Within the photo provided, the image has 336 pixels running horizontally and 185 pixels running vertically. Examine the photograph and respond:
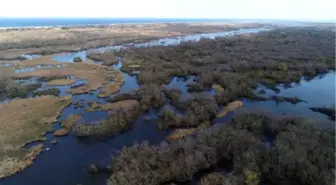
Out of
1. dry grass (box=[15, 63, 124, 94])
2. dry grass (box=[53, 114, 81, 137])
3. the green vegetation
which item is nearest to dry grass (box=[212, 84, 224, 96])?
dry grass (box=[15, 63, 124, 94])

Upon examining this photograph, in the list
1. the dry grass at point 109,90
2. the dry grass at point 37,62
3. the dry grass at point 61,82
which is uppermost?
the dry grass at point 37,62

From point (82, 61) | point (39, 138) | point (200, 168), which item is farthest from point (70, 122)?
point (82, 61)

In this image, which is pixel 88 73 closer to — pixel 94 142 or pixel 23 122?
pixel 23 122

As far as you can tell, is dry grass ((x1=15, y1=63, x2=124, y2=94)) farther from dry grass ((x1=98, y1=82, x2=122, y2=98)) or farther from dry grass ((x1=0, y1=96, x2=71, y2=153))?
dry grass ((x1=0, y1=96, x2=71, y2=153))

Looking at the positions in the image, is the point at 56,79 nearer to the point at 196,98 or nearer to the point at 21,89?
the point at 21,89

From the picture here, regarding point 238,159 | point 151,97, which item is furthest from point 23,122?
point 238,159

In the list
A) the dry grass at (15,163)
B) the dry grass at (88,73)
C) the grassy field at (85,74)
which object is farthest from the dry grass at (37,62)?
the dry grass at (15,163)

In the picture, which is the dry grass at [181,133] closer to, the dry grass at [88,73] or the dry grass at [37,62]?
the dry grass at [88,73]
